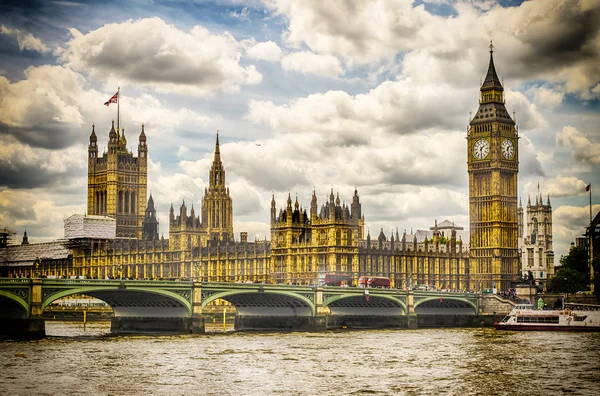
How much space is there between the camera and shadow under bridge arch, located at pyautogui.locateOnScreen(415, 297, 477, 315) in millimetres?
127500

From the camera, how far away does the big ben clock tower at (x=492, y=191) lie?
15475 centimetres

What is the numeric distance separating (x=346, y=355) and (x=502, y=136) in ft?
281

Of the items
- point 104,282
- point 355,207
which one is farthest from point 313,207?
point 104,282

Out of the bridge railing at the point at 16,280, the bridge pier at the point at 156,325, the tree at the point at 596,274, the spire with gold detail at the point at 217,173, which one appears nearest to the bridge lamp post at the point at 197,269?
the spire with gold detail at the point at 217,173

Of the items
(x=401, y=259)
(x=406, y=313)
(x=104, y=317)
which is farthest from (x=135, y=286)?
(x=401, y=259)

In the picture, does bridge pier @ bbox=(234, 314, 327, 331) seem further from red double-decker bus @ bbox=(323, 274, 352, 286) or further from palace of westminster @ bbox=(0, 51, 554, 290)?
palace of westminster @ bbox=(0, 51, 554, 290)

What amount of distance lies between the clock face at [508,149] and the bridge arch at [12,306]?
86.0 m

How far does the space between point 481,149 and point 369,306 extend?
145ft

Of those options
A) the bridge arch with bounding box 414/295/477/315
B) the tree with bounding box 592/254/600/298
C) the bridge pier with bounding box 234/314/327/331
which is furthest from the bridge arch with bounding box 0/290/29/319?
the tree with bounding box 592/254/600/298

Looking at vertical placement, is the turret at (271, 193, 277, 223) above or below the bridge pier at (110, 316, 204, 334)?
above

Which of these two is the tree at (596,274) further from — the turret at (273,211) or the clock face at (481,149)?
the turret at (273,211)

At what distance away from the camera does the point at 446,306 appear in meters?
132

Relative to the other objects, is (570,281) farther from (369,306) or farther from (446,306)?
(369,306)

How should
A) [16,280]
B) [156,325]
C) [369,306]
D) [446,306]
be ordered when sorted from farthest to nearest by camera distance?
[446,306], [369,306], [156,325], [16,280]
